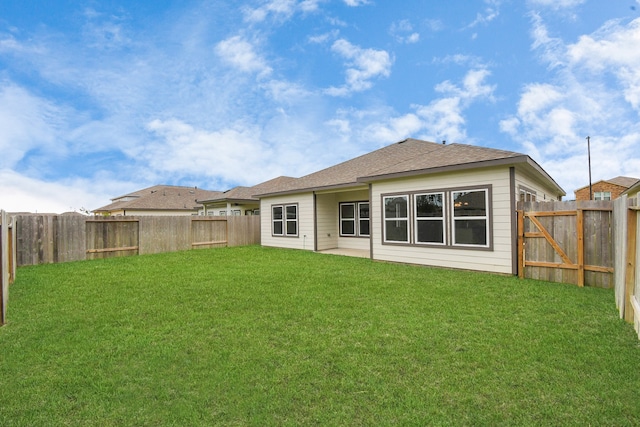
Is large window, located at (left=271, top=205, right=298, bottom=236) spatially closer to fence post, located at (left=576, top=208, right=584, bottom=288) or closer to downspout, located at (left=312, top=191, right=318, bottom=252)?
downspout, located at (left=312, top=191, right=318, bottom=252)

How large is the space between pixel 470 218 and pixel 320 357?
6350 millimetres

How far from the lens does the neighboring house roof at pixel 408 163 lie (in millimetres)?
7738

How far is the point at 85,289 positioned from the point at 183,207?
26.3 meters

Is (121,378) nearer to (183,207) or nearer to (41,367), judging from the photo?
(41,367)

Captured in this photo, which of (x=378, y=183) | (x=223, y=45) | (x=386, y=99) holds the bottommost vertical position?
(x=378, y=183)

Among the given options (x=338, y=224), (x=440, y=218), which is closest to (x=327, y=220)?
(x=338, y=224)

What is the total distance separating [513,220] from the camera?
7.29 metres

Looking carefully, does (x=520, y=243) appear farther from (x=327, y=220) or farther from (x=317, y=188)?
(x=327, y=220)

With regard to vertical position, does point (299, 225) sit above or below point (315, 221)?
below

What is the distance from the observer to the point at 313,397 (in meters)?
2.50

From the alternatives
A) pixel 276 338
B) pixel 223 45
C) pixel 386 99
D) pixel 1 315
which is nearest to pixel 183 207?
pixel 223 45

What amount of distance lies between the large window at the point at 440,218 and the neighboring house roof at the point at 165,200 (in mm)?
22790

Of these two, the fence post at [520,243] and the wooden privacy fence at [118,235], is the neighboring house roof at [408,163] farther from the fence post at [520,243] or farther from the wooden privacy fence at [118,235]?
the wooden privacy fence at [118,235]

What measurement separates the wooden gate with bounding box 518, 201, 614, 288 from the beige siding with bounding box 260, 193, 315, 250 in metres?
7.94
